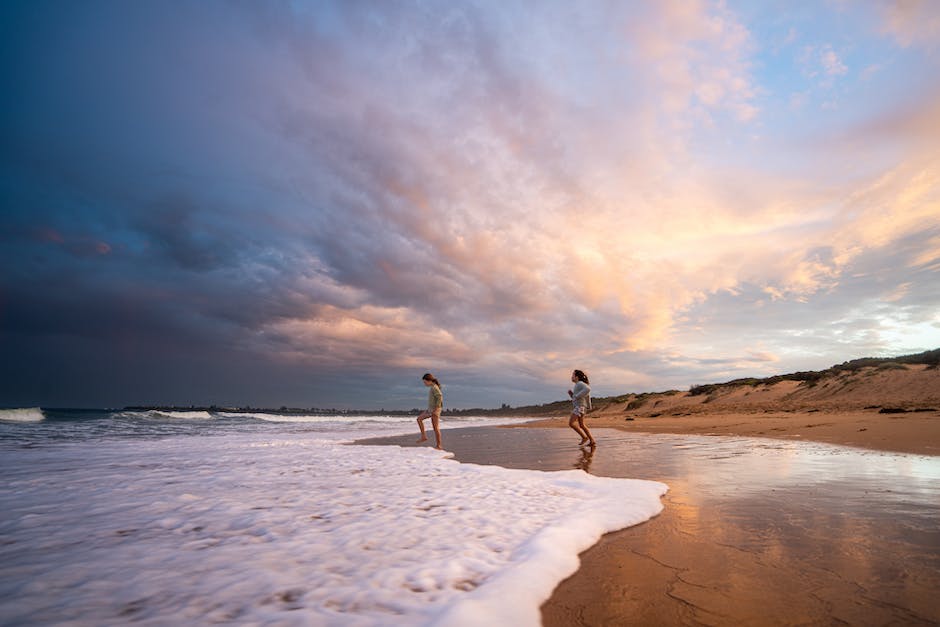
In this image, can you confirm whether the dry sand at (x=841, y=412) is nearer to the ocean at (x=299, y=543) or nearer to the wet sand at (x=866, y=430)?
the wet sand at (x=866, y=430)

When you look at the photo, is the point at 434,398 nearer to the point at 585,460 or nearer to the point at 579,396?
the point at 579,396

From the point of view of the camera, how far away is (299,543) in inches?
148

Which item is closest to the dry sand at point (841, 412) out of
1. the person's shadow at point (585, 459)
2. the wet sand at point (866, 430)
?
the wet sand at point (866, 430)

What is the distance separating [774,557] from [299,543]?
147 inches

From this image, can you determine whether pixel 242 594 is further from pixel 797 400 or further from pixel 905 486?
pixel 797 400

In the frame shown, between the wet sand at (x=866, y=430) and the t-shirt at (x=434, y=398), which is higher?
the t-shirt at (x=434, y=398)

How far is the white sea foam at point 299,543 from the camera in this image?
2.61m

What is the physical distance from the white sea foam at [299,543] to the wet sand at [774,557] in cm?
37

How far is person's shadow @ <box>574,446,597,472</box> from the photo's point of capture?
7.83 meters

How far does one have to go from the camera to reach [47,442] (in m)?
13.3

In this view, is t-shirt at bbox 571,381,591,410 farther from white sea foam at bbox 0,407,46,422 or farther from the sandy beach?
white sea foam at bbox 0,407,46,422

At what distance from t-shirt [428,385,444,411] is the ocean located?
24.1 feet

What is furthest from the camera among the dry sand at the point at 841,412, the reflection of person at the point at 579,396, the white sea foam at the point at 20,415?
the white sea foam at the point at 20,415

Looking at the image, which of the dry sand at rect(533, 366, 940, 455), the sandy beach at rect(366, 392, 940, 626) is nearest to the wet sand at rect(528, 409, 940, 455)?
the dry sand at rect(533, 366, 940, 455)
